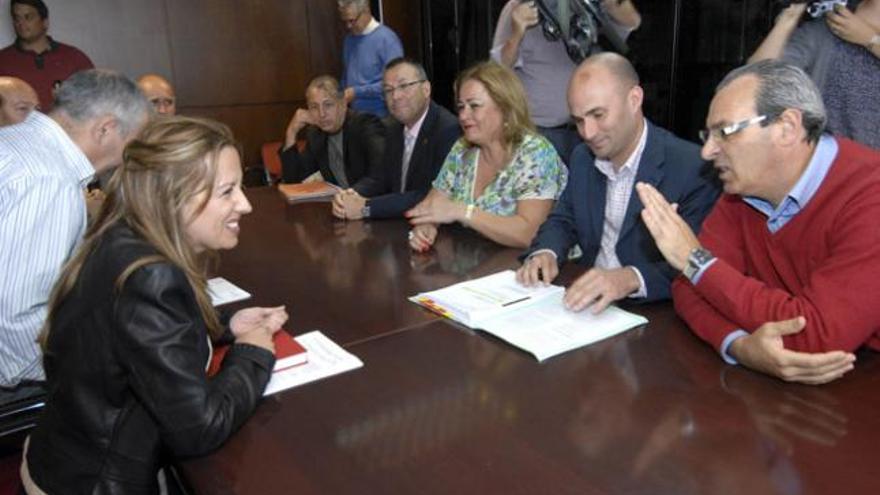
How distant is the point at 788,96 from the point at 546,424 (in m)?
0.82

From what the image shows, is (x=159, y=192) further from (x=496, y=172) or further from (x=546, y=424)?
(x=496, y=172)

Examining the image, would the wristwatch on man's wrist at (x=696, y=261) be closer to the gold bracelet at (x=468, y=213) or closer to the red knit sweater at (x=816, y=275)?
the red knit sweater at (x=816, y=275)

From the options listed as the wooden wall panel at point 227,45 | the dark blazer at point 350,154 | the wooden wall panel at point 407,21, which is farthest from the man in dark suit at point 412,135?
the wooden wall panel at point 407,21

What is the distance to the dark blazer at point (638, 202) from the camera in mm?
1920

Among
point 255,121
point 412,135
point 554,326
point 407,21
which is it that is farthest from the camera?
point 407,21

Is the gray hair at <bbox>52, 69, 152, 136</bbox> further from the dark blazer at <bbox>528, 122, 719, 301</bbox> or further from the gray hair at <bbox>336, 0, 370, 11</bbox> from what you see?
the gray hair at <bbox>336, 0, 370, 11</bbox>

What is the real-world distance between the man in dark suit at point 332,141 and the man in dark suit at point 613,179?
1.63 metres

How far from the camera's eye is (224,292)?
6.33 ft

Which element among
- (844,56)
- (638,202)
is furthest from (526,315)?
(844,56)

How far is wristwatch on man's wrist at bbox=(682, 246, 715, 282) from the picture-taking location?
1418 millimetres

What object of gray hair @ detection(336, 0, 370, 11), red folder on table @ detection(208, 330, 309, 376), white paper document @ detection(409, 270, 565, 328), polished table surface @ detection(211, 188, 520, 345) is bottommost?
polished table surface @ detection(211, 188, 520, 345)

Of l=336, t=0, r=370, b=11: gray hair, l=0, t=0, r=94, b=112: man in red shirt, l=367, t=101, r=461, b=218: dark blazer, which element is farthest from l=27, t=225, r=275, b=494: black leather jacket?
l=0, t=0, r=94, b=112: man in red shirt

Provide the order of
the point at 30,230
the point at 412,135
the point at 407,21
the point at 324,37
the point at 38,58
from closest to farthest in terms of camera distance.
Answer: the point at 30,230 → the point at 412,135 → the point at 38,58 → the point at 324,37 → the point at 407,21

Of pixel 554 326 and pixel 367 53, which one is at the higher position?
pixel 367 53
